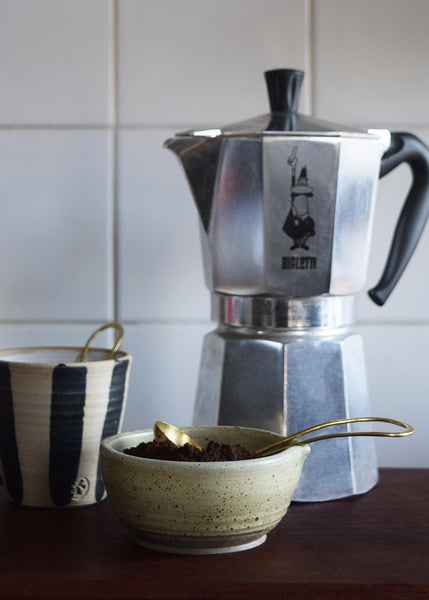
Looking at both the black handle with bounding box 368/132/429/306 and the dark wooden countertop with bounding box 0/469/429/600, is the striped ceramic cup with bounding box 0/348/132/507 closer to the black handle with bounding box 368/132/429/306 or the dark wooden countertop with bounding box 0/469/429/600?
the dark wooden countertop with bounding box 0/469/429/600

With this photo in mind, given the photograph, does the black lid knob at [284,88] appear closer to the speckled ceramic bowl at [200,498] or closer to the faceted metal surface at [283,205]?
the faceted metal surface at [283,205]

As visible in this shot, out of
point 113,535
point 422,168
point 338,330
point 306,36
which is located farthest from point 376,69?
point 113,535

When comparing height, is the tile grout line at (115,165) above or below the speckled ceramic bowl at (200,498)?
above

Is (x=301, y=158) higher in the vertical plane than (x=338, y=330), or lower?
higher

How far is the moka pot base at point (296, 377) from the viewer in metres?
0.60

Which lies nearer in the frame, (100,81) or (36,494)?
(36,494)

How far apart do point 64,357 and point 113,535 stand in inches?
7.5

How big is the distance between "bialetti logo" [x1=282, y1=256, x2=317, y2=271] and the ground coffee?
155mm

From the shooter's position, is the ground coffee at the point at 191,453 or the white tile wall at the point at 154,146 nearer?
the ground coffee at the point at 191,453

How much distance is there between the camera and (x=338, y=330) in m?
0.63

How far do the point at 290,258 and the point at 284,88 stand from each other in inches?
5.9

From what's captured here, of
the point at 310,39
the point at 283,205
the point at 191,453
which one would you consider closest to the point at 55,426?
the point at 191,453

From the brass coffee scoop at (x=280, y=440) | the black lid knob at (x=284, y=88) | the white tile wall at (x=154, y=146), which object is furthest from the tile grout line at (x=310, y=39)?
the brass coffee scoop at (x=280, y=440)

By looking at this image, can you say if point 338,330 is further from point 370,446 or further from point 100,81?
point 100,81
